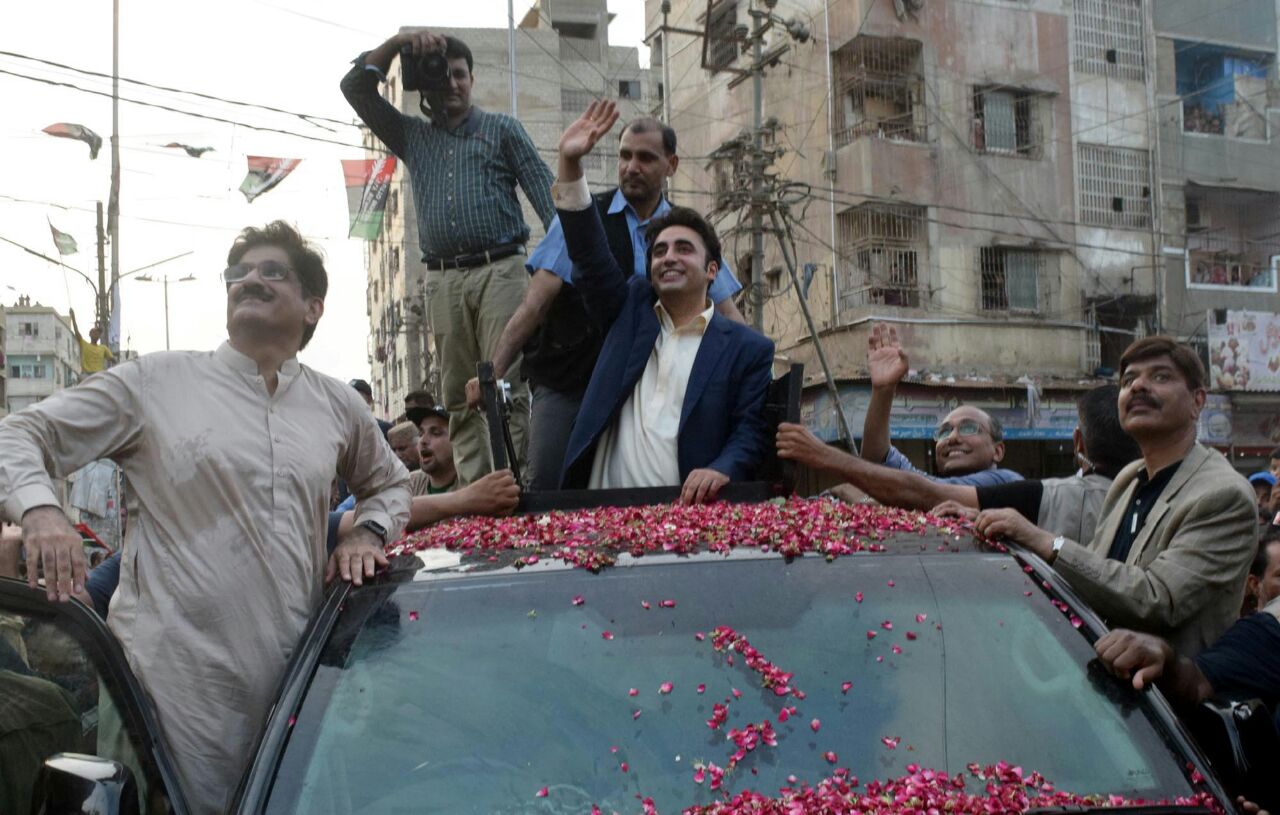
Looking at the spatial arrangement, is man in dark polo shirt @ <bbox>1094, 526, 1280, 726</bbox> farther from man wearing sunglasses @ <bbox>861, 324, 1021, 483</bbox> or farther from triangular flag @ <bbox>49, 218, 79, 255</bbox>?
triangular flag @ <bbox>49, 218, 79, 255</bbox>

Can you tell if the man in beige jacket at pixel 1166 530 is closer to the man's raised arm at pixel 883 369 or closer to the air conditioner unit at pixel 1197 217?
the man's raised arm at pixel 883 369

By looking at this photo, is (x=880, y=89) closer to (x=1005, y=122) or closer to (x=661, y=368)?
(x=1005, y=122)

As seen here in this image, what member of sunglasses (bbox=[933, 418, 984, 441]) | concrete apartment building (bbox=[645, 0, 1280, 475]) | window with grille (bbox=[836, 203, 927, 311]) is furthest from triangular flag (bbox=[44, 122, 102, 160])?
sunglasses (bbox=[933, 418, 984, 441])

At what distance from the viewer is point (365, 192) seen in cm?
1912

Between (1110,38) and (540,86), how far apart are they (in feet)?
63.8

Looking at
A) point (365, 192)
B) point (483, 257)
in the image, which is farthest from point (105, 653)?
point (365, 192)

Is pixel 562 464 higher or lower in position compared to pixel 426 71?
lower

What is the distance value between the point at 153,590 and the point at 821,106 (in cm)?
2609

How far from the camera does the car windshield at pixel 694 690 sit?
8.34ft

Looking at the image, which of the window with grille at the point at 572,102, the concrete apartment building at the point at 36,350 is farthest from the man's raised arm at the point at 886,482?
the concrete apartment building at the point at 36,350

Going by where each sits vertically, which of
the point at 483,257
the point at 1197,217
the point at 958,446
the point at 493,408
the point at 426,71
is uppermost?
the point at 1197,217

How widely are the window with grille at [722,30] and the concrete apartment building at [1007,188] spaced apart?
2.03ft

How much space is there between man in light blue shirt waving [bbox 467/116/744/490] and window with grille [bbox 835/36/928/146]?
22.9 metres

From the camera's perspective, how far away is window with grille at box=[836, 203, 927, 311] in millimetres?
26781
